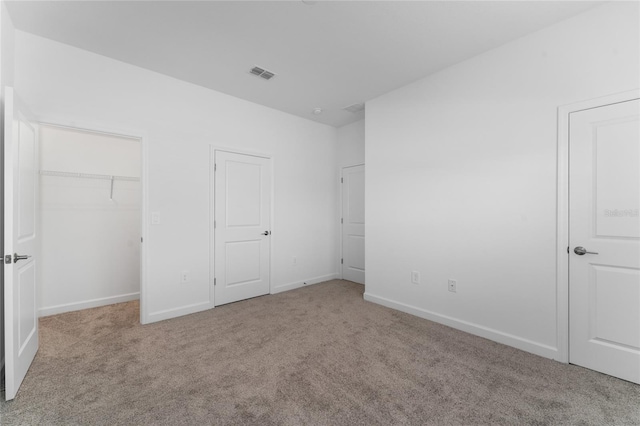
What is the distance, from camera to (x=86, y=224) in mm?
3705

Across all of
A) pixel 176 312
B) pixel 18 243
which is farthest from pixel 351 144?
pixel 18 243

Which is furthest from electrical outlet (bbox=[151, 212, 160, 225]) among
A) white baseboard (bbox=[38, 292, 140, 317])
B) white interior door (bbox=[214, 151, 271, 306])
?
white baseboard (bbox=[38, 292, 140, 317])

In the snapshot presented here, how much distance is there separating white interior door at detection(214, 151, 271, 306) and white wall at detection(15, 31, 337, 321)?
0.16m

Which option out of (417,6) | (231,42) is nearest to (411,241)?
(417,6)

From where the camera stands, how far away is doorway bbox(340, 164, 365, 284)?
4.91 m

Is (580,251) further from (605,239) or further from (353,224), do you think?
(353,224)

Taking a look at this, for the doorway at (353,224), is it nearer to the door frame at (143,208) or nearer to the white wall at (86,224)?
the door frame at (143,208)

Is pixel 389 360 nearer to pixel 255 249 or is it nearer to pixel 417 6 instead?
pixel 255 249

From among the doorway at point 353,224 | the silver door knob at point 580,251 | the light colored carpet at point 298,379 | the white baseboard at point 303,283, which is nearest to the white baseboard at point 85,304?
the light colored carpet at point 298,379

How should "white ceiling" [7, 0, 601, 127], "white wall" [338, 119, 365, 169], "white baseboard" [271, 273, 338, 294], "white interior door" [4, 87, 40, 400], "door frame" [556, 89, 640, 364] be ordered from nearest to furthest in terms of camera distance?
1. "white interior door" [4, 87, 40, 400]
2. "white ceiling" [7, 0, 601, 127]
3. "door frame" [556, 89, 640, 364]
4. "white baseboard" [271, 273, 338, 294]
5. "white wall" [338, 119, 365, 169]

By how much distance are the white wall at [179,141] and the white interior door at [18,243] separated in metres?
0.64

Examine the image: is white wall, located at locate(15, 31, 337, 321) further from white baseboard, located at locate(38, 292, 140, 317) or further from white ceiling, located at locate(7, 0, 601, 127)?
white baseboard, located at locate(38, 292, 140, 317)

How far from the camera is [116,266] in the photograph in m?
3.91

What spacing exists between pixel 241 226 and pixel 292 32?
252 centimetres
